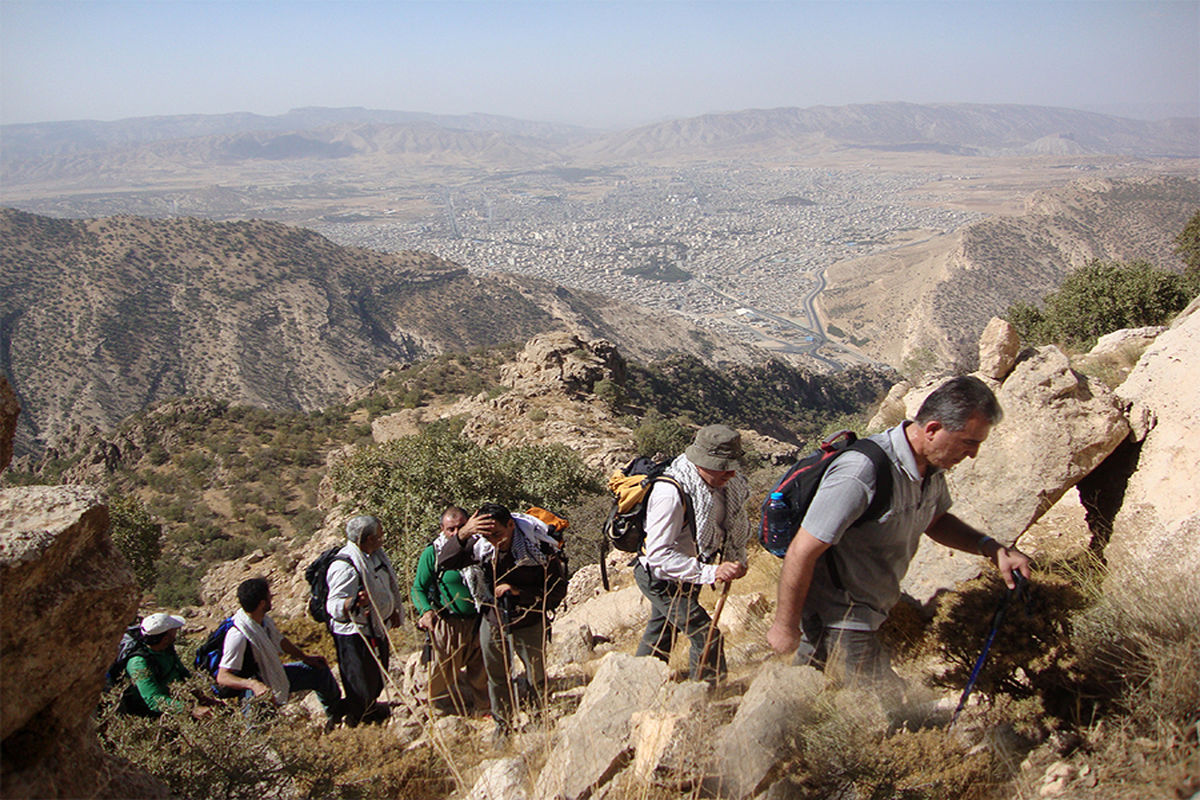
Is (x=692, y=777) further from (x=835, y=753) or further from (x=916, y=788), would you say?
(x=916, y=788)

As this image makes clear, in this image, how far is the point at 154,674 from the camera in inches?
150

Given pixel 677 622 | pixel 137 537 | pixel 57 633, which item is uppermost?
pixel 57 633

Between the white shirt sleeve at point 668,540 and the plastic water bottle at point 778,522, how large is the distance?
1.98 ft

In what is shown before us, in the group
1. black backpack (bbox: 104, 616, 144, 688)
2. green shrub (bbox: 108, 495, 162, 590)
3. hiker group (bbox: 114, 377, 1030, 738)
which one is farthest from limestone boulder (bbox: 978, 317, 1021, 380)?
green shrub (bbox: 108, 495, 162, 590)

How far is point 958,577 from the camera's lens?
3656 mm

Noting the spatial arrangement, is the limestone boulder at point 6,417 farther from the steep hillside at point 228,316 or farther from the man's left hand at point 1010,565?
the steep hillside at point 228,316

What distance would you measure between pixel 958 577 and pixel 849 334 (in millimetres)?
83962

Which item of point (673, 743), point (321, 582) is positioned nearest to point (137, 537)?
point (321, 582)

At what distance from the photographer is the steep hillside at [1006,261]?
2778 inches

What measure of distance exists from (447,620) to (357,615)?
1.90ft

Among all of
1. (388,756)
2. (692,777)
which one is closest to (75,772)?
(388,756)

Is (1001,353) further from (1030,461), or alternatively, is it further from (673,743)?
(673,743)

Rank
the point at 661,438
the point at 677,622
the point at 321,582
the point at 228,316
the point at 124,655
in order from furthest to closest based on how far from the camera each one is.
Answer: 1. the point at 228,316
2. the point at 661,438
3. the point at 321,582
4. the point at 124,655
5. the point at 677,622

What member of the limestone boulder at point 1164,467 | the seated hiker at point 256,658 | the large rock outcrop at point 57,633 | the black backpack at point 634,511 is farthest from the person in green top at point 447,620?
the limestone boulder at point 1164,467
